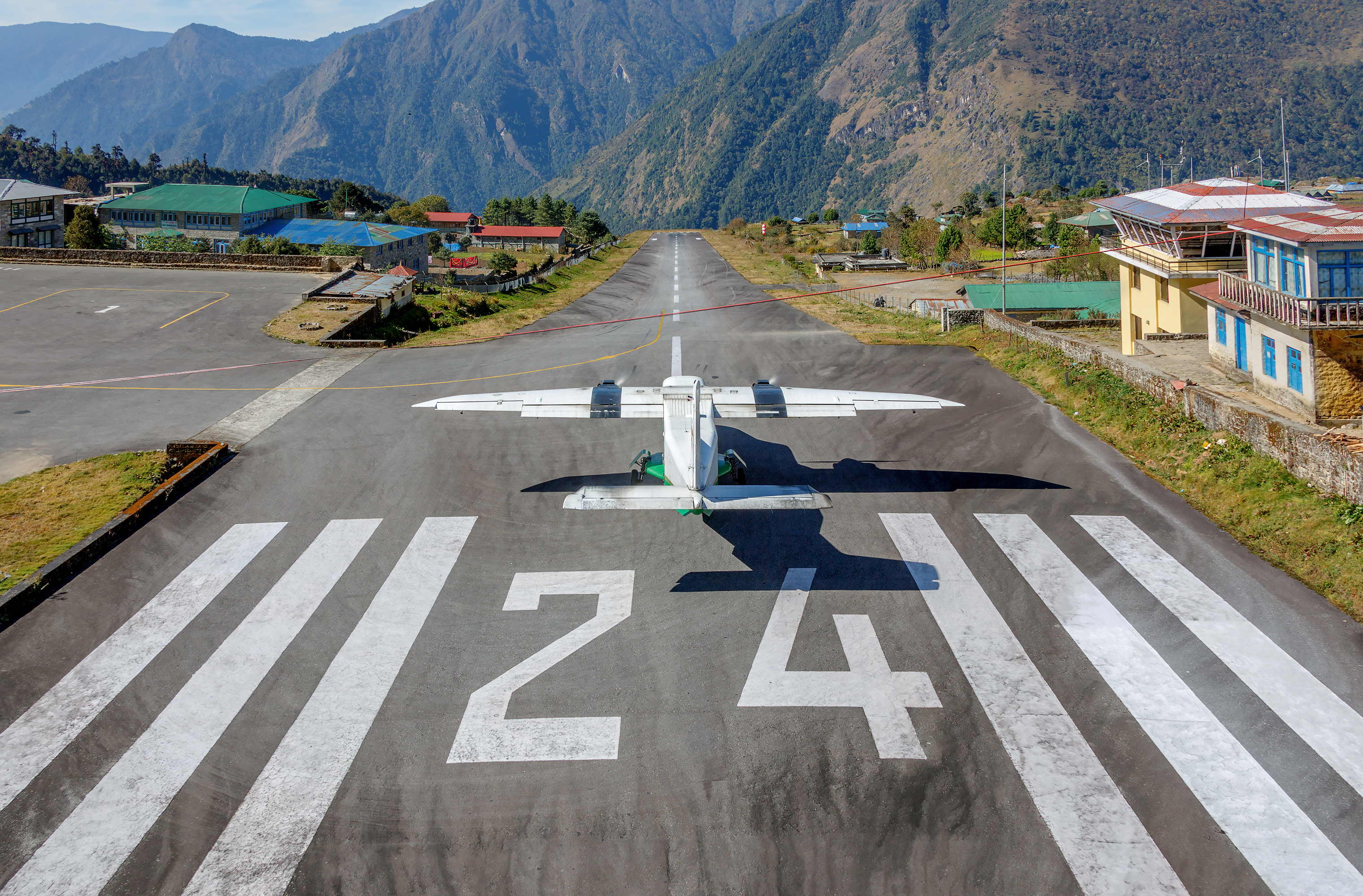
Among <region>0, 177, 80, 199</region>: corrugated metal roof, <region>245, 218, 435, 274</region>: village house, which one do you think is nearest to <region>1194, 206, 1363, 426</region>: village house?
<region>245, 218, 435, 274</region>: village house

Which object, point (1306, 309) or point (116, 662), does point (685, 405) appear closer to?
point (116, 662)

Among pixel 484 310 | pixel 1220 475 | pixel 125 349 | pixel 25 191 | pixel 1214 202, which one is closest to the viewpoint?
pixel 1220 475

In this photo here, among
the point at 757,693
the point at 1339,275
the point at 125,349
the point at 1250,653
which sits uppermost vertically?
the point at 1339,275

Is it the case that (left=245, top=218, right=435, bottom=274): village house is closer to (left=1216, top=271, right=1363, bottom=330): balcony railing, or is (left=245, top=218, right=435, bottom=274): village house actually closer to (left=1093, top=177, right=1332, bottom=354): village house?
(left=1093, top=177, right=1332, bottom=354): village house

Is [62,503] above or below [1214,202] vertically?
below

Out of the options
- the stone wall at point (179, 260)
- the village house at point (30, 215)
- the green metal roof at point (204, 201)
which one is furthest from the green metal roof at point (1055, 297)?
the green metal roof at point (204, 201)

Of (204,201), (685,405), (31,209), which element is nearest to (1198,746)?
(685,405)

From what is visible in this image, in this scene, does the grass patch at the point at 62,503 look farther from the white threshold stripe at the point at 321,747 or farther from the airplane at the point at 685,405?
the airplane at the point at 685,405
